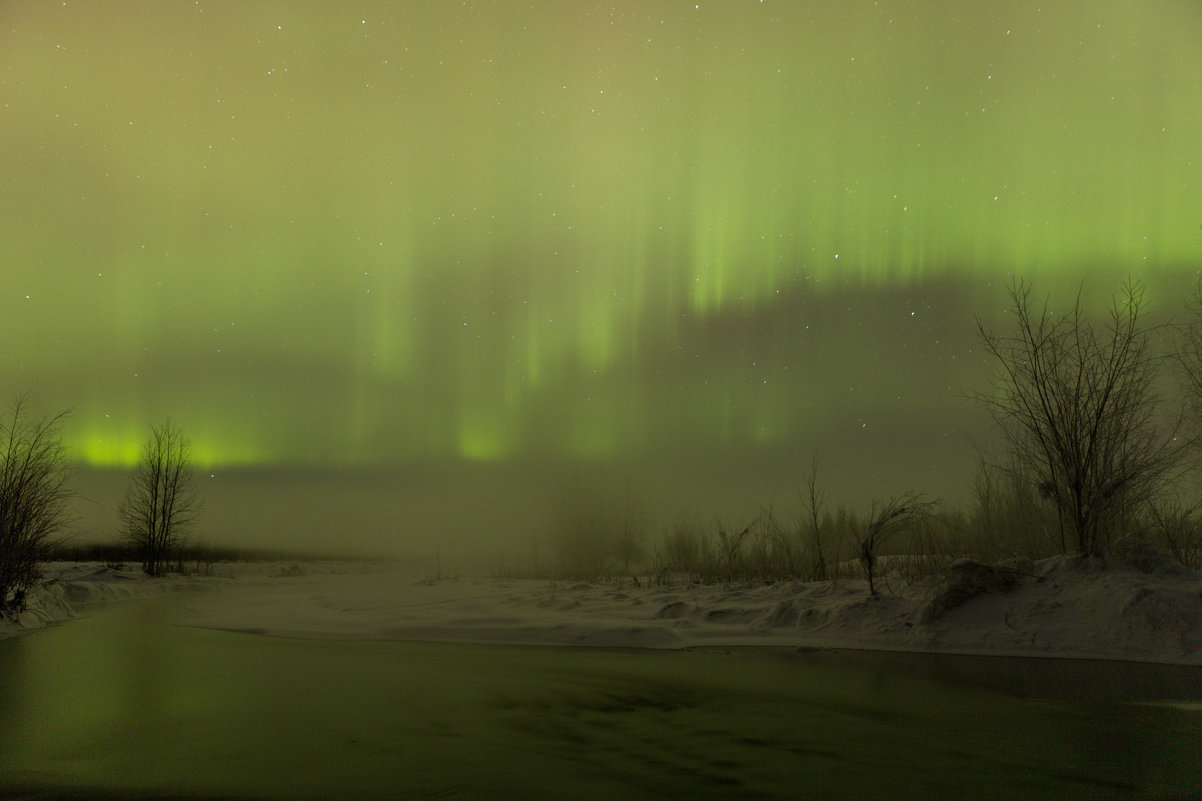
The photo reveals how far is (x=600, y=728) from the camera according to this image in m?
4.71

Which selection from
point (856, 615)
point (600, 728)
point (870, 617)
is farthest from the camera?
point (856, 615)

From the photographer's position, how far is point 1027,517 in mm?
12258

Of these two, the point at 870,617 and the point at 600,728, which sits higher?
the point at 600,728

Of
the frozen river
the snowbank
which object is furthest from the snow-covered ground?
the frozen river

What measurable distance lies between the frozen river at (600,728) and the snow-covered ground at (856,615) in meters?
0.61

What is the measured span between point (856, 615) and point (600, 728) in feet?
18.2

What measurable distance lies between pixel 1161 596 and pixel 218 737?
30.6ft

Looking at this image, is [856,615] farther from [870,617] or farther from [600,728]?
[600,728]

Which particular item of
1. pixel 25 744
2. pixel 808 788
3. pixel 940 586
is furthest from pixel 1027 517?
pixel 25 744

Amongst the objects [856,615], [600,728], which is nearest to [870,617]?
→ [856,615]

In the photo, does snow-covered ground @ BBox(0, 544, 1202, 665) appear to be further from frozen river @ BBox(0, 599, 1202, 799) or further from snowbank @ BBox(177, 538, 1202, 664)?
frozen river @ BBox(0, 599, 1202, 799)

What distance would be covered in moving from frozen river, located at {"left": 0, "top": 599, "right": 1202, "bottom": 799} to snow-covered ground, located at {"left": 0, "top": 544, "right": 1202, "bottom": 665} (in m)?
0.61

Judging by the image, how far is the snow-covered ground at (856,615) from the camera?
752 centimetres

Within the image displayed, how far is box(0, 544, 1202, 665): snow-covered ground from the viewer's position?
7.52 metres
